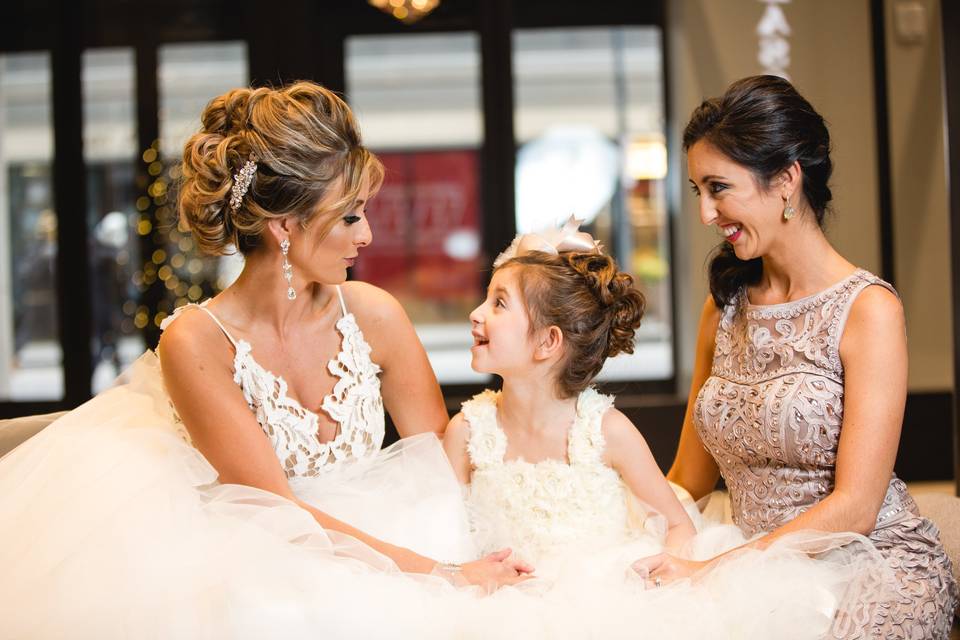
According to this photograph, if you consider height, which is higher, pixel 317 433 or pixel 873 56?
pixel 873 56

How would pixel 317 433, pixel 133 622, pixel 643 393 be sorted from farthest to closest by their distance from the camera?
pixel 643 393, pixel 317 433, pixel 133 622

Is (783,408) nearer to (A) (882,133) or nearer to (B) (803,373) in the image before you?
(B) (803,373)

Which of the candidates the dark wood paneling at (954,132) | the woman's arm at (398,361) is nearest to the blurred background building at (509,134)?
the dark wood paneling at (954,132)

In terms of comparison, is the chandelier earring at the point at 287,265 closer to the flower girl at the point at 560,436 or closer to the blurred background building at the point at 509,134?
the flower girl at the point at 560,436

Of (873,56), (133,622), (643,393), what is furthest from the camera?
(643,393)

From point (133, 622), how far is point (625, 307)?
4.04 ft

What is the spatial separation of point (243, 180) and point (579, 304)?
793mm

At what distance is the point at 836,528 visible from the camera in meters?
1.88

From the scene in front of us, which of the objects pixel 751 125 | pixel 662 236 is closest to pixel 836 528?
pixel 751 125

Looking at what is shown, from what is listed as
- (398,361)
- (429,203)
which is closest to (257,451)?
(398,361)

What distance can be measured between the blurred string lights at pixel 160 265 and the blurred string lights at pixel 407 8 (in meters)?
1.60

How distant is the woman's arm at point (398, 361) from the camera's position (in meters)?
2.34

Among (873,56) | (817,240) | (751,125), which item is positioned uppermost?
(873,56)

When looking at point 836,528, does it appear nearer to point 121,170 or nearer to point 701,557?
point 701,557
